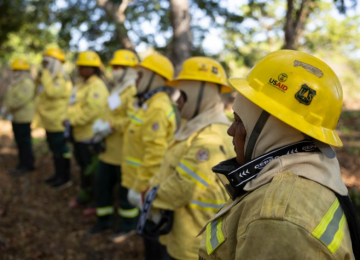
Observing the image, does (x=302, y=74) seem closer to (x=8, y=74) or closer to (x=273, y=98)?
(x=273, y=98)

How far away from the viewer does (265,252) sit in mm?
1031

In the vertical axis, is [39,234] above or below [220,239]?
below

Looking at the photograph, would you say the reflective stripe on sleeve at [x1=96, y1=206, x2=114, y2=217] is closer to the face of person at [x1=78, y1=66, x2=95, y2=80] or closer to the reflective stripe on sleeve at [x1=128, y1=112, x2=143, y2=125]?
the reflective stripe on sleeve at [x1=128, y1=112, x2=143, y2=125]

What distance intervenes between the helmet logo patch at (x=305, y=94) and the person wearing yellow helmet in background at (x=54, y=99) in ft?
17.4

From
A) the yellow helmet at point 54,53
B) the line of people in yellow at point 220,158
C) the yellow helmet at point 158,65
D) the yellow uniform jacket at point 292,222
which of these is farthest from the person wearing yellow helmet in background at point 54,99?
the yellow uniform jacket at point 292,222

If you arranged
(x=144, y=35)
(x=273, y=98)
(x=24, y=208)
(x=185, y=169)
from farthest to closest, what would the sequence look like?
(x=144, y=35), (x=24, y=208), (x=185, y=169), (x=273, y=98)

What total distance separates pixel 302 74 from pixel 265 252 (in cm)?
69

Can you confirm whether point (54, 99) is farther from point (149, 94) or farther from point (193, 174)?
point (193, 174)

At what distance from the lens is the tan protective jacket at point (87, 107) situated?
199 inches

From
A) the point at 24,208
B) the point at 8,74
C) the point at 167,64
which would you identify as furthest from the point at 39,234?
the point at 8,74

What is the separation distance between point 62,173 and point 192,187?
4.76m

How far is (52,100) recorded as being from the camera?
6.08 meters

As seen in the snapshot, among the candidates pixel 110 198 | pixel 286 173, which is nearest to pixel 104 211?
pixel 110 198

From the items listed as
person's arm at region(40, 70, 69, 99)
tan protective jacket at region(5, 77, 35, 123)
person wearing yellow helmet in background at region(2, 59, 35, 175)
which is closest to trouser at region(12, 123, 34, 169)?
person wearing yellow helmet in background at region(2, 59, 35, 175)
